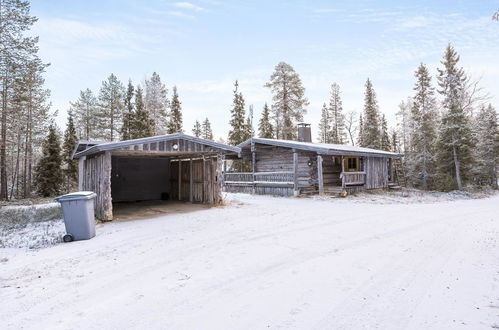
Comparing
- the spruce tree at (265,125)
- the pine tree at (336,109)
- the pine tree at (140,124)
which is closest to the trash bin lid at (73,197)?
the pine tree at (140,124)

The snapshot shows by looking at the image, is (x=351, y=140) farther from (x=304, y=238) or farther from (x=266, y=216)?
(x=304, y=238)

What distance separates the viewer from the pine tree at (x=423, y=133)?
26.6 m

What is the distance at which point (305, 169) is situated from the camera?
1812 cm

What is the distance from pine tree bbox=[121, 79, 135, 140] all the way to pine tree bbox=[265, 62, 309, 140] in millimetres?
15109

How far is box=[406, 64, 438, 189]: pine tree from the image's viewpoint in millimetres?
26578

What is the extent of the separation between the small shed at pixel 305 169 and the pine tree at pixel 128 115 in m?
13.4

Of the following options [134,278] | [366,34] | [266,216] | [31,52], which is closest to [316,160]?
[366,34]

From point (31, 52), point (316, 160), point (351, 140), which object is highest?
point (31, 52)

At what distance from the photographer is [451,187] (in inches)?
849

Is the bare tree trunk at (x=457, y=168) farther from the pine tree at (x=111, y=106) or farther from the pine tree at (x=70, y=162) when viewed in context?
the pine tree at (x=70, y=162)

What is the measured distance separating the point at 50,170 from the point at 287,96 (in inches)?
932

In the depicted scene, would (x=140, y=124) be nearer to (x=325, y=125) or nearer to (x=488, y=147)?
(x=325, y=125)

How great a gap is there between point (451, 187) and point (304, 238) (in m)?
20.4

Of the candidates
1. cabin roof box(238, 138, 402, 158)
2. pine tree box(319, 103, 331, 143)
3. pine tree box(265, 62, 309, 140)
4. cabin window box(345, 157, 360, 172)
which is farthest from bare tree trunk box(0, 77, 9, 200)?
pine tree box(319, 103, 331, 143)
